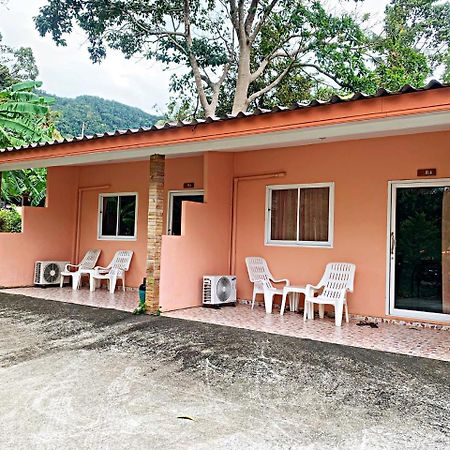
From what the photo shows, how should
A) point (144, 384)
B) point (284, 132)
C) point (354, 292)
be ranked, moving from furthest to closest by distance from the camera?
point (354, 292)
point (284, 132)
point (144, 384)

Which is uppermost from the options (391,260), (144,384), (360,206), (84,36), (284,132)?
(84,36)

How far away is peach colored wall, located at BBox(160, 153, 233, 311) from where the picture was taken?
768cm

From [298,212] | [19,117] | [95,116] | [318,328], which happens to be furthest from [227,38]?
[95,116]

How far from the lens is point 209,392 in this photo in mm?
3986

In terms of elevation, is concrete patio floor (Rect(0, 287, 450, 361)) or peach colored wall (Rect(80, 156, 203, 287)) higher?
peach colored wall (Rect(80, 156, 203, 287))

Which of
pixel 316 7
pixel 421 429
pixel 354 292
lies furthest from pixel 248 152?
pixel 316 7

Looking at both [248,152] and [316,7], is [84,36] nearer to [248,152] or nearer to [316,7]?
[316,7]

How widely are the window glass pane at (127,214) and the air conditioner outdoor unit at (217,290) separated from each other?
294cm

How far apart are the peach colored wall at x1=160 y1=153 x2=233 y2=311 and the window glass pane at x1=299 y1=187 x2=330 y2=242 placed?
1487mm

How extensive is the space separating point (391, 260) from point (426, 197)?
1079mm

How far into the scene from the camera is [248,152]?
29.3 feet

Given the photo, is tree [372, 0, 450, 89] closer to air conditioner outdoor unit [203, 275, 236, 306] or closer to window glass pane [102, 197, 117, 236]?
window glass pane [102, 197, 117, 236]

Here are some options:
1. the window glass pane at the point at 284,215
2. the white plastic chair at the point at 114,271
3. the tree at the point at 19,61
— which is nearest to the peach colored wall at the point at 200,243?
the window glass pane at the point at 284,215

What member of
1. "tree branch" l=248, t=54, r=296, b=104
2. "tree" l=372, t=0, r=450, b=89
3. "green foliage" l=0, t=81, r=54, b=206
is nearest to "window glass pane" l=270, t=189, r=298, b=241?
"green foliage" l=0, t=81, r=54, b=206
